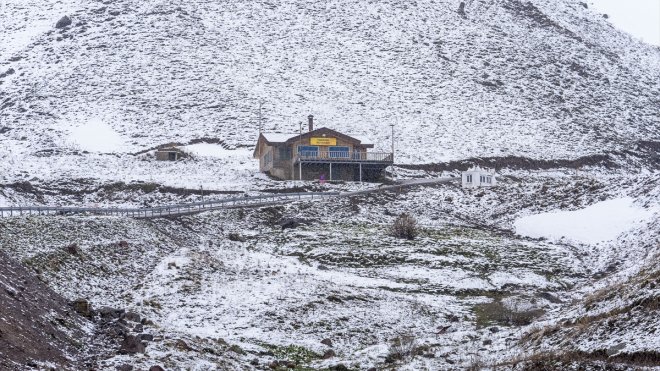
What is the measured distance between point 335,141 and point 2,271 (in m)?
46.2

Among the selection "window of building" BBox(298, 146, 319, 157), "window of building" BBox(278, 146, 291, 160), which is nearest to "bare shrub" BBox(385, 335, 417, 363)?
"window of building" BBox(298, 146, 319, 157)

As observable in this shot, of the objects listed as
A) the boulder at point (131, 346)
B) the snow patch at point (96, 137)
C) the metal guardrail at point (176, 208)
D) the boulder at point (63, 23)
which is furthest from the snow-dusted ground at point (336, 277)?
the boulder at point (63, 23)

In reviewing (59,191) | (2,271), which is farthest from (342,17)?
(2,271)

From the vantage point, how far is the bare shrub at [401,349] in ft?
78.9

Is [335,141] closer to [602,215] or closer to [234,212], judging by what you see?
[234,212]

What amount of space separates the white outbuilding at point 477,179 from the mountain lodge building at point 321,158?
21.0 feet

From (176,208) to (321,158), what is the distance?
62.4 feet

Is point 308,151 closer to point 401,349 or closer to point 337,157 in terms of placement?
point 337,157

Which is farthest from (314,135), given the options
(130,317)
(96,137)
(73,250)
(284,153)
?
(130,317)

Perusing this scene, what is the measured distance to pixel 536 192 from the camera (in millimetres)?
58594

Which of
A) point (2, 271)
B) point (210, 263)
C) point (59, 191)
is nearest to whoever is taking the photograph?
point (2, 271)

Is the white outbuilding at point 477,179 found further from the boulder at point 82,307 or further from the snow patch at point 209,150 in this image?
the boulder at point 82,307

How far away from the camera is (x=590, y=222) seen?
4594 cm

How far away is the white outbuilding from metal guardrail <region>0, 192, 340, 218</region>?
11.2 m
